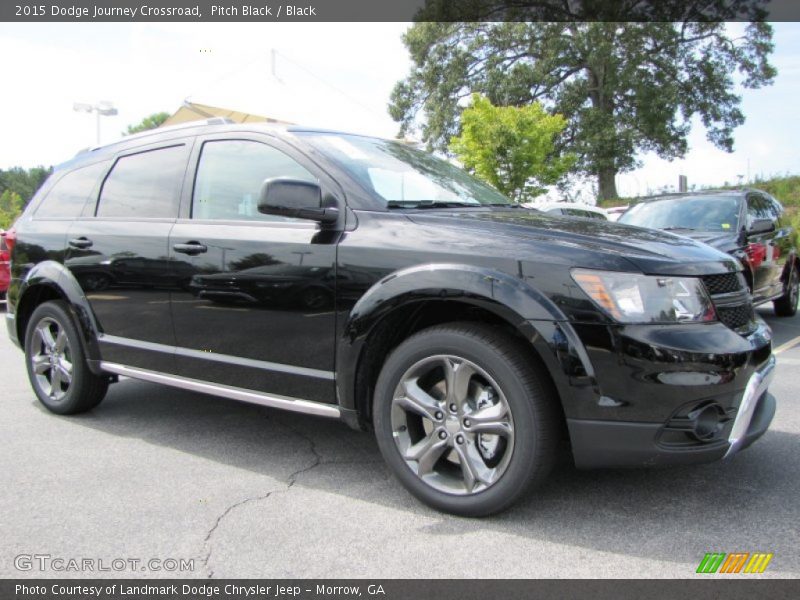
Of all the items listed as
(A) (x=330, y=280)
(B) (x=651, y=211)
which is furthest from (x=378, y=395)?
(B) (x=651, y=211)

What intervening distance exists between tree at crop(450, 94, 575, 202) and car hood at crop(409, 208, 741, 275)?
16799 millimetres

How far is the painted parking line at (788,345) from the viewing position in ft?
21.8

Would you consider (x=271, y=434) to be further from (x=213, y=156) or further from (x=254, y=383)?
(x=213, y=156)

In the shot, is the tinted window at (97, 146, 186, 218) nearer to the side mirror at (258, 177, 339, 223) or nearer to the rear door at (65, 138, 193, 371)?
the rear door at (65, 138, 193, 371)

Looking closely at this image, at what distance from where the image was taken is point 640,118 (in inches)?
1106

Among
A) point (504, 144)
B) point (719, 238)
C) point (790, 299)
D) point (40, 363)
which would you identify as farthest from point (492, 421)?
point (504, 144)

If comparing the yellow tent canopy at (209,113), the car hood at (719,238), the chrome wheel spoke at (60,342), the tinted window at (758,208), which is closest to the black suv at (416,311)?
the chrome wheel spoke at (60,342)

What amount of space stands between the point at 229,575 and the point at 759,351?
87.2 inches

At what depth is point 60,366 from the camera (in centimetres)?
445

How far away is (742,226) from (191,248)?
241 inches

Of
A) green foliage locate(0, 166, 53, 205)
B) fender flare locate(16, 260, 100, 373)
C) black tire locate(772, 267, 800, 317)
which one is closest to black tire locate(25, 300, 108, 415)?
fender flare locate(16, 260, 100, 373)

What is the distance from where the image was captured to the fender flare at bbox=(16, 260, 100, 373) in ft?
13.6

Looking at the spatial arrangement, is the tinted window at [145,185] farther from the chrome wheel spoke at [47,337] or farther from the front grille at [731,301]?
the front grille at [731,301]

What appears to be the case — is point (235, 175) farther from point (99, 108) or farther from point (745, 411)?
point (99, 108)
